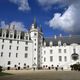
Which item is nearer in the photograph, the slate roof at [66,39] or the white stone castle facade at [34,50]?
the white stone castle facade at [34,50]

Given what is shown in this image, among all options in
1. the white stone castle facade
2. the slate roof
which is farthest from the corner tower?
the slate roof

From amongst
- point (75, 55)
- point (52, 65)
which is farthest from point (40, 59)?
point (75, 55)

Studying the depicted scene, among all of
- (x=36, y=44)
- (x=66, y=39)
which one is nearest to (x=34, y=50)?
(x=36, y=44)

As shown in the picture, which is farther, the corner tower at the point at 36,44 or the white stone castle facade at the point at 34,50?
the corner tower at the point at 36,44

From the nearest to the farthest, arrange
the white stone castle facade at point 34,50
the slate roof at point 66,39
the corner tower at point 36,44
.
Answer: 1. the white stone castle facade at point 34,50
2. the corner tower at point 36,44
3. the slate roof at point 66,39

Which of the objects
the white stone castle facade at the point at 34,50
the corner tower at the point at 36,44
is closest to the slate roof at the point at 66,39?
the white stone castle facade at the point at 34,50

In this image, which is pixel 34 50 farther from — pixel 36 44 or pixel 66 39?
pixel 66 39

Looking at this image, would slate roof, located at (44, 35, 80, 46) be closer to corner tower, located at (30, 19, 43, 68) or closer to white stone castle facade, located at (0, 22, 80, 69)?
white stone castle facade, located at (0, 22, 80, 69)

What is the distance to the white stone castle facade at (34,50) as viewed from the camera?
71.0m

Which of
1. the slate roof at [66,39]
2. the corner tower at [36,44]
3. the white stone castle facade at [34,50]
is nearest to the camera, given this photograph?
the white stone castle facade at [34,50]

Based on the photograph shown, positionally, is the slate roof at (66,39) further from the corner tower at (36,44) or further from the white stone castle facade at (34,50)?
the corner tower at (36,44)

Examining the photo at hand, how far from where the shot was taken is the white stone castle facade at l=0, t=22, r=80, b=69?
71000 millimetres

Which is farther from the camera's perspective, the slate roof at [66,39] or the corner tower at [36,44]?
the slate roof at [66,39]

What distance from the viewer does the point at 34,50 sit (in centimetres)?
7706
